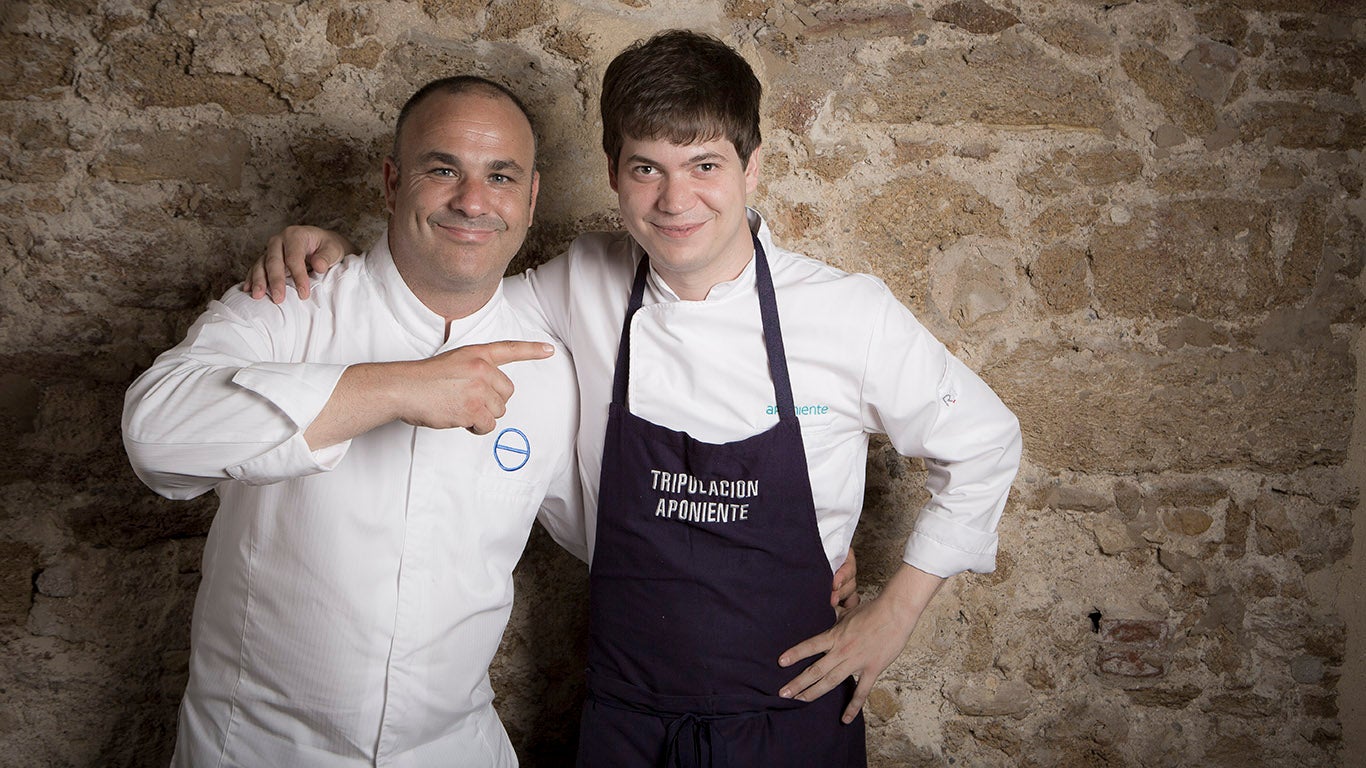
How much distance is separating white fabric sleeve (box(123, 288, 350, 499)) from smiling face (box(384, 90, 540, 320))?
38 centimetres

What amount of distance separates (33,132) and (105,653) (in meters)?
1.12

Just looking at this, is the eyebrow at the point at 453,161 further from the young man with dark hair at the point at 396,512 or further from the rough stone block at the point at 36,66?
the rough stone block at the point at 36,66

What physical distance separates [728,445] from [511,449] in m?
0.41

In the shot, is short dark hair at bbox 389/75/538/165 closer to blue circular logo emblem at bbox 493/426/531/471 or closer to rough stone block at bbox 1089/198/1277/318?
blue circular logo emblem at bbox 493/426/531/471

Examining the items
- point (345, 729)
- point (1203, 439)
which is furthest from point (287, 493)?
point (1203, 439)

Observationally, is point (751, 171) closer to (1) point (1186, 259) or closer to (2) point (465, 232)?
(2) point (465, 232)

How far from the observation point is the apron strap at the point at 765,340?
5.58ft

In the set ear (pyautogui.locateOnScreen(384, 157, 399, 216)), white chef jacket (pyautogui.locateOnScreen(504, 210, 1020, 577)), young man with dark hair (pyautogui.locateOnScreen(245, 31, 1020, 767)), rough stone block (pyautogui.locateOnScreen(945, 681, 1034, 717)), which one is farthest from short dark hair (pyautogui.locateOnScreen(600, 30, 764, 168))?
A: rough stone block (pyautogui.locateOnScreen(945, 681, 1034, 717))

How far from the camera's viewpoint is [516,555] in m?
1.78

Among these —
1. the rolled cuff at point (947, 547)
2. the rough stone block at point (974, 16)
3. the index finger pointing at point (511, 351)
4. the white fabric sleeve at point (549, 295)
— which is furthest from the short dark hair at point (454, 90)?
the rolled cuff at point (947, 547)

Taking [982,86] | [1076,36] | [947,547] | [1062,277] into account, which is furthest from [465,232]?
[1076,36]

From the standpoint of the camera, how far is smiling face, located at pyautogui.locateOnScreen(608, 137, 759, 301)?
161cm

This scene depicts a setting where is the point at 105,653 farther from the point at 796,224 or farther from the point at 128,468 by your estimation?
the point at 796,224

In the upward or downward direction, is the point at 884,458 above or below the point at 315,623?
above
